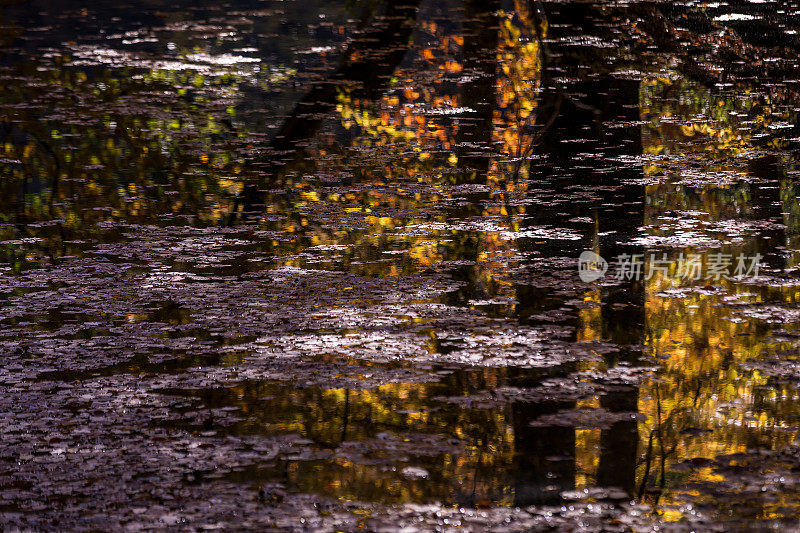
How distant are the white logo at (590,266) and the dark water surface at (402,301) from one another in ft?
0.22

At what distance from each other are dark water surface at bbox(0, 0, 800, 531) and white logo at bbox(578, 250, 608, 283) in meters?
0.07

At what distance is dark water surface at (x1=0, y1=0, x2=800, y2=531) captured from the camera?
3.67 m

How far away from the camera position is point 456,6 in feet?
51.7

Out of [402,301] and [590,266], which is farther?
[590,266]

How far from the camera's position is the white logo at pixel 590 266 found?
557 cm

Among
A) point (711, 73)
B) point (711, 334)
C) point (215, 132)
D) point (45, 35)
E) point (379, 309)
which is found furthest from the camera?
point (45, 35)

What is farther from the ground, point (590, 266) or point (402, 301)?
point (590, 266)

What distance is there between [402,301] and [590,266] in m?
1.18

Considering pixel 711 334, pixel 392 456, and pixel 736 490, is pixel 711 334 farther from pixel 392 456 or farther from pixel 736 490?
pixel 392 456

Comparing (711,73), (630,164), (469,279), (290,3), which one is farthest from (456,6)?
(469,279)

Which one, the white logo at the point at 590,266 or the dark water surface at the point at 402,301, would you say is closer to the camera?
the dark water surface at the point at 402,301

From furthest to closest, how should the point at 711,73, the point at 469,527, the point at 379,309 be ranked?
1. the point at 711,73
2. the point at 379,309
3. the point at 469,527

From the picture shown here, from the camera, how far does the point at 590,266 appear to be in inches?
225

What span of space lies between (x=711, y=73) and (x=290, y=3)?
8.30 m
